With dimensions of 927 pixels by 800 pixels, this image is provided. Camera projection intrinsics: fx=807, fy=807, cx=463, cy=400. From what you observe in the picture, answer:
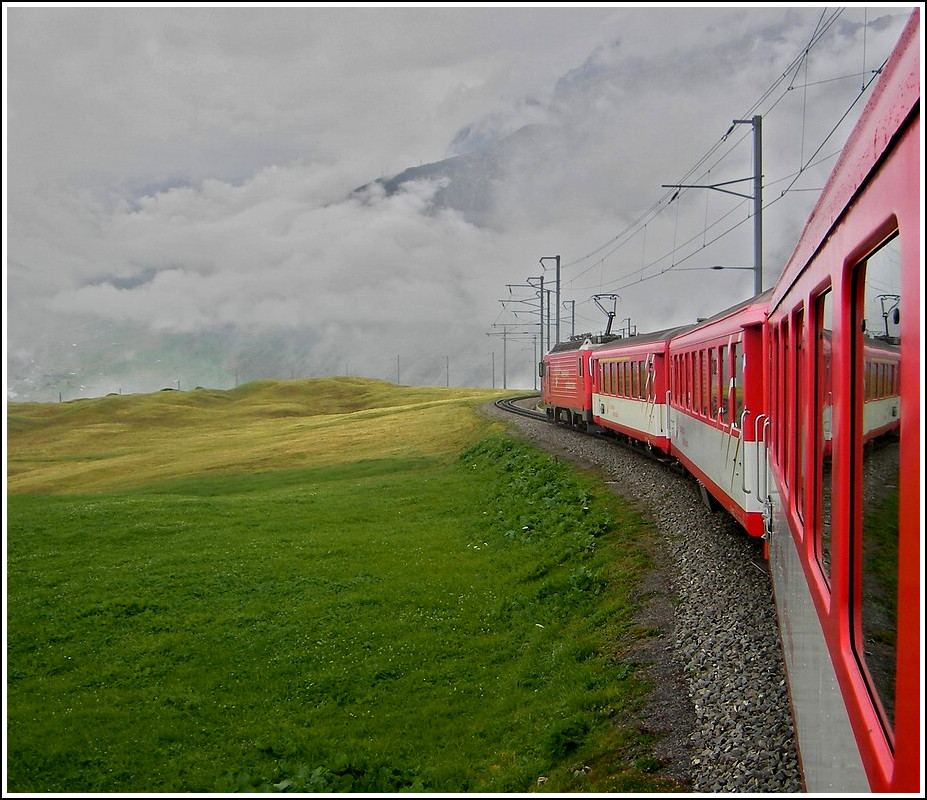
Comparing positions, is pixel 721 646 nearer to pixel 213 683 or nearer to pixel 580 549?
pixel 580 549

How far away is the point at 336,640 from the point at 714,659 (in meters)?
6.91

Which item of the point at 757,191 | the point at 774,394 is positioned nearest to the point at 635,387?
the point at 757,191

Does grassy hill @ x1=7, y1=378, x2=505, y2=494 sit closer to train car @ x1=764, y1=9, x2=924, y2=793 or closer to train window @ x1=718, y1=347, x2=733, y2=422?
train window @ x1=718, y1=347, x2=733, y2=422

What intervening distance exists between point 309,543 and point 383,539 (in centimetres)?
177

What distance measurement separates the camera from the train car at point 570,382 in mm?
28422

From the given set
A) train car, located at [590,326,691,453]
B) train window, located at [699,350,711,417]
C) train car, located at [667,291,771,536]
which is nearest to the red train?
train car, located at [667,291,771,536]

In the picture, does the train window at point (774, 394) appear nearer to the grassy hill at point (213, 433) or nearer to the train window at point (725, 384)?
the train window at point (725, 384)

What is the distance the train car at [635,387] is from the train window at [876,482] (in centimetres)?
1541

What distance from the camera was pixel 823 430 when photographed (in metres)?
3.28

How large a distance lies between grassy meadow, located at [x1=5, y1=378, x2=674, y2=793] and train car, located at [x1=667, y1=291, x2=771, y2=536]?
1.83 m

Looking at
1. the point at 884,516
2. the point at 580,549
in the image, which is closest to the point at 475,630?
the point at 580,549

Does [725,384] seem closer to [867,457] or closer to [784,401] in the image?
[784,401]

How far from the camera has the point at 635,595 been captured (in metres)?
10.9

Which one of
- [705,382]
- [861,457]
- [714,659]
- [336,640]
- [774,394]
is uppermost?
[705,382]
